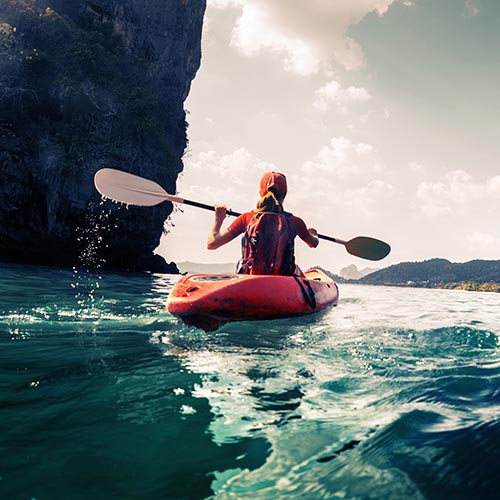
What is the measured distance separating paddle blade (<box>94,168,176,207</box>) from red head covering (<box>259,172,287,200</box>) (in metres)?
2.12

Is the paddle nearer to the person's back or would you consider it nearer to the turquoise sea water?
→ the person's back

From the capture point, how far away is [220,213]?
521 centimetres

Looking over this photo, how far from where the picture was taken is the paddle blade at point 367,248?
764 cm

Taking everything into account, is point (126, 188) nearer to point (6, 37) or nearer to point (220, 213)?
point (220, 213)

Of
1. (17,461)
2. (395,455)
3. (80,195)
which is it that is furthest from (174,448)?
(80,195)

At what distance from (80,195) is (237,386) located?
18.0 metres

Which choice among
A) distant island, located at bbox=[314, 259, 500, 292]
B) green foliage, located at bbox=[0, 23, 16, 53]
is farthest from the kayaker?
distant island, located at bbox=[314, 259, 500, 292]

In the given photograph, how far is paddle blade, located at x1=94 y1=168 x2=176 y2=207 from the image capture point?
21.3 ft

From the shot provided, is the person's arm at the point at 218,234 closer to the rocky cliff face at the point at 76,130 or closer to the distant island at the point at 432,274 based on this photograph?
the rocky cliff face at the point at 76,130

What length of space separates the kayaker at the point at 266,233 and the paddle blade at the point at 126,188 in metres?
1.97

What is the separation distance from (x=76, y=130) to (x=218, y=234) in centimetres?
1712

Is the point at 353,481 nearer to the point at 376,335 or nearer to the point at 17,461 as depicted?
the point at 17,461

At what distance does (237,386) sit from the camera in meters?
2.20

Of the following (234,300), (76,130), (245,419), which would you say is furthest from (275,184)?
(76,130)
